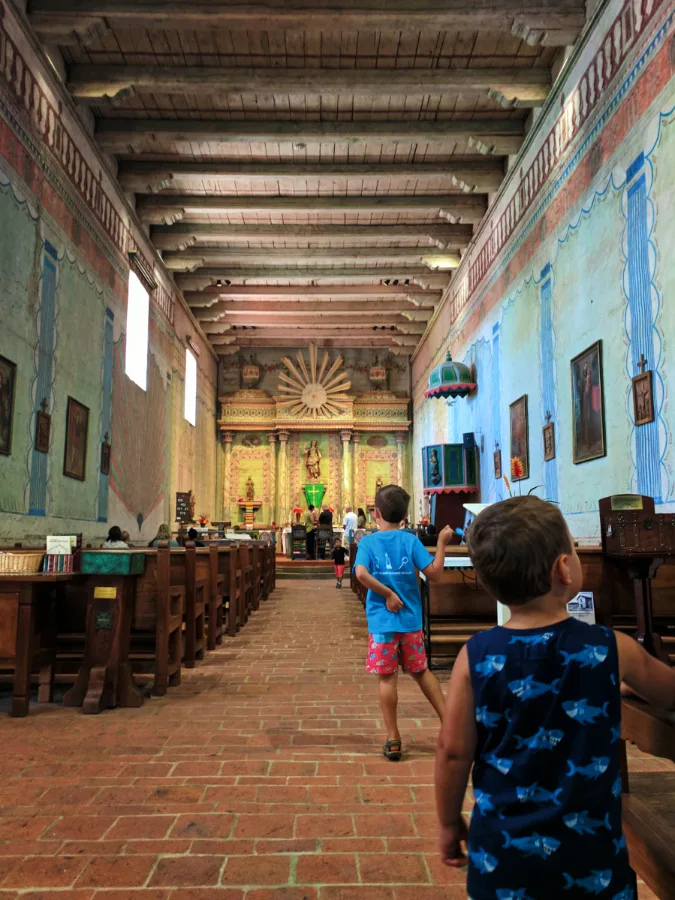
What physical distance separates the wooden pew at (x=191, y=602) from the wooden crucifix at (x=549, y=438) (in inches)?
193

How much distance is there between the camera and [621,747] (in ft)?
6.68

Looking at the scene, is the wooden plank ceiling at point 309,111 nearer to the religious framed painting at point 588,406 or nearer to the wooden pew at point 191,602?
the religious framed painting at point 588,406

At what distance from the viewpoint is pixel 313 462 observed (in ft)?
73.2

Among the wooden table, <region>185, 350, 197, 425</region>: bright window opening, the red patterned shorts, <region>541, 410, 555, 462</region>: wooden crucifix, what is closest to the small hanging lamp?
<region>541, 410, 555, 462</region>: wooden crucifix

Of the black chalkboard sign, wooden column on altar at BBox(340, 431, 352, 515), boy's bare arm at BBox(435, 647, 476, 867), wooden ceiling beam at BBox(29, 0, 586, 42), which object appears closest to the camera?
boy's bare arm at BBox(435, 647, 476, 867)

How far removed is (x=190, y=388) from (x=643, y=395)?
13.9 meters

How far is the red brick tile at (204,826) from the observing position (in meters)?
2.53

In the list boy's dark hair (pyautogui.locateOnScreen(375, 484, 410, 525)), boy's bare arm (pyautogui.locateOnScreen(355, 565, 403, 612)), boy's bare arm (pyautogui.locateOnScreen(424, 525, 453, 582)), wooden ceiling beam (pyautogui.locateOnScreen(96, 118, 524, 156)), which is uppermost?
wooden ceiling beam (pyautogui.locateOnScreen(96, 118, 524, 156))

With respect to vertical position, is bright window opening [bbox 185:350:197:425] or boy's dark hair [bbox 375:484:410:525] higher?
bright window opening [bbox 185:350:197:425]

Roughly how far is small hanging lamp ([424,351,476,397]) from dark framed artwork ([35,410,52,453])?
769cm

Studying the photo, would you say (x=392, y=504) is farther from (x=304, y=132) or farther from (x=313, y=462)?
(x=313, y=462)

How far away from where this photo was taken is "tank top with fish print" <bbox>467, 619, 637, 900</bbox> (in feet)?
3.94

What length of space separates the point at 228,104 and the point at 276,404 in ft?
41.5

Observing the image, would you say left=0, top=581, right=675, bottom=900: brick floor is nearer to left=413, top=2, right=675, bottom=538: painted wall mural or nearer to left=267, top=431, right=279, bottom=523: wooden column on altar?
left=413, top=2, right=675, bottom=538: painted wall mural
